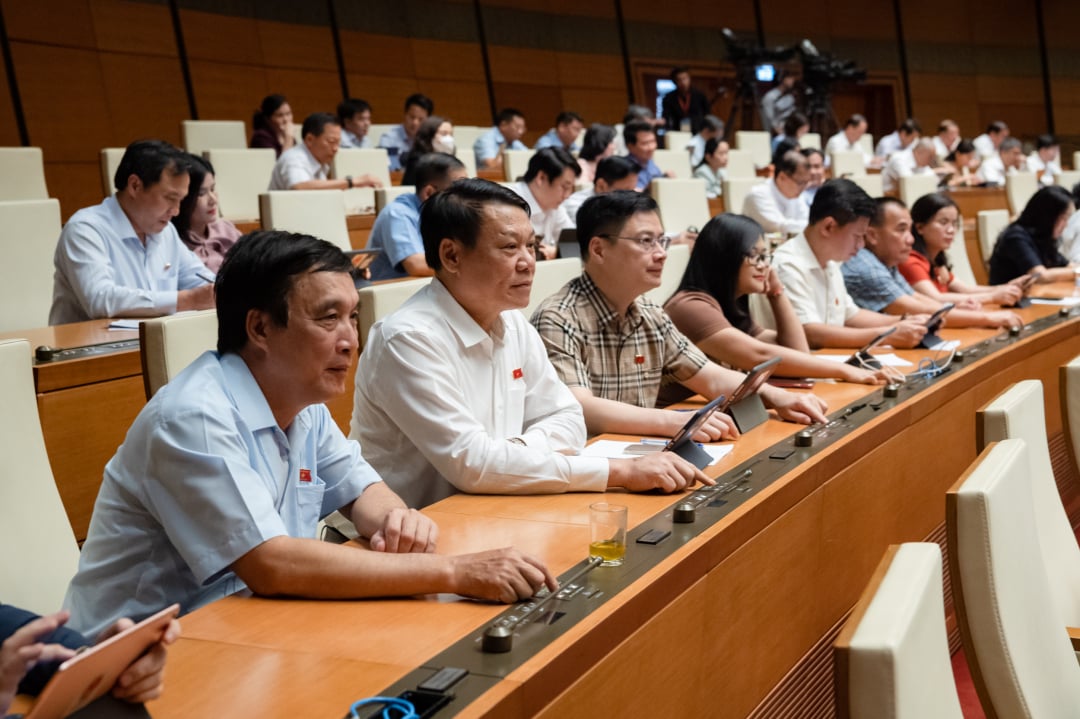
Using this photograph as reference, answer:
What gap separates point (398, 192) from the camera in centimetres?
472

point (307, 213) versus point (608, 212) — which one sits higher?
point (307, 213)

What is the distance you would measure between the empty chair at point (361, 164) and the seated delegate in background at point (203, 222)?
196cm

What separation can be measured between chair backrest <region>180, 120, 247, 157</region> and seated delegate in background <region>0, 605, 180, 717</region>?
5.70 meters

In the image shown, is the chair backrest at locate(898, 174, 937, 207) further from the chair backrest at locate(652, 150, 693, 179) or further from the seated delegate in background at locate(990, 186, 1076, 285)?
the chair backrest at locate(652, 150, 693, 179)

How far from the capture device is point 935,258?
460cm

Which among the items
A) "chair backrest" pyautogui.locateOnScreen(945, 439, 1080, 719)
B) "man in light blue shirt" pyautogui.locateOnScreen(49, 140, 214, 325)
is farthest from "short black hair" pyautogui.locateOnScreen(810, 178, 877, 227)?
"chair backrest" pyautogui.locateOnScreen(945, 439, 1080, 719)

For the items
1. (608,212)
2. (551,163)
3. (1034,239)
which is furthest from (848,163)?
(608,212)

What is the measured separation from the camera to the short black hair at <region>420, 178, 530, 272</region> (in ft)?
6.85

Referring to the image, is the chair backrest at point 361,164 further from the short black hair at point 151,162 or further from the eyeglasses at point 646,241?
the eyeglasses at point 646,241

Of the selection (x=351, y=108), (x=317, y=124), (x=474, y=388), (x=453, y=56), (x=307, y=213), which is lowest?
(x=474, y=388)

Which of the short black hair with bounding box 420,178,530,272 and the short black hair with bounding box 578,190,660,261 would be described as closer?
the short black hair with bounding box 420,178,530,272

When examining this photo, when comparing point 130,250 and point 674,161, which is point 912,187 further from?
point 130,250

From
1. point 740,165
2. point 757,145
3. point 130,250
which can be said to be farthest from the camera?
point 757,145

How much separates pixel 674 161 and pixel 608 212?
5012 millimetres
